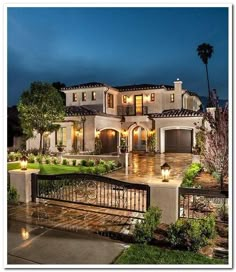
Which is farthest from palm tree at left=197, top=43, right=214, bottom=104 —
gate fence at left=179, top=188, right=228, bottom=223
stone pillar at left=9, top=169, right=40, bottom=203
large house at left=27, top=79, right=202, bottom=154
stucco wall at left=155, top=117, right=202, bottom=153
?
stone pillar at left=9, top=169, right=40, bottom=203

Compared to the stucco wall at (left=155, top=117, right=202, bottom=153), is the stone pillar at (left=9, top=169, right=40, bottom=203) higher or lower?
lower

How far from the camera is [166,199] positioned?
181 inches

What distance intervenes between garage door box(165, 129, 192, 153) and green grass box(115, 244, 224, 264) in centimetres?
1576

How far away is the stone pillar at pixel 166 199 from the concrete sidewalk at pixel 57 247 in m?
1.07

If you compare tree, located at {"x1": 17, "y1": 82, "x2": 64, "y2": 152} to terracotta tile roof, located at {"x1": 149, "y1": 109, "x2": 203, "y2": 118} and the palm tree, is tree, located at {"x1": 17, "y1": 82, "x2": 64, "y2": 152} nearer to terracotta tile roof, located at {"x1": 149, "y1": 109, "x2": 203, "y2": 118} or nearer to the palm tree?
terracotta tile roof, located at {"x1": 149, "y1": 109, "x2": 203, "y2": 118}

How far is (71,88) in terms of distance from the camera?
19656 millimetres

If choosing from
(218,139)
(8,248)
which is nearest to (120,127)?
(218,139)

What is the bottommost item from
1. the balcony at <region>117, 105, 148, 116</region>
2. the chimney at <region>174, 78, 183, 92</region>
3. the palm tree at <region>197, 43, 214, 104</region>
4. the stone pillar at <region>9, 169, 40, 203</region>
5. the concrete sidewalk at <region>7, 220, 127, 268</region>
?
the concrete sidewalk at <region>7, 220, 127, 268</region>

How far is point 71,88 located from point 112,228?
53.3ft

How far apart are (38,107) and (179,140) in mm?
10094

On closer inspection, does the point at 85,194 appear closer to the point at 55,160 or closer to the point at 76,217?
the point at 76,217

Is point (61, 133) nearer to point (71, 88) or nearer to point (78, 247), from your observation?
point (71, 88)

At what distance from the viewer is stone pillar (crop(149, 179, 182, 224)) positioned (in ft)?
15.0

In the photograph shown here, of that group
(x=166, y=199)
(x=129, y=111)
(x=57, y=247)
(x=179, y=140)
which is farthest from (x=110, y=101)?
(x=57, y=247)
